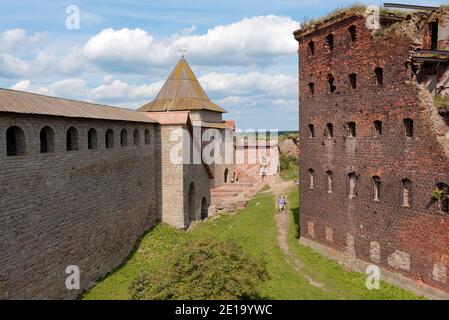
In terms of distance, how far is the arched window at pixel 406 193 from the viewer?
1666 centimetres

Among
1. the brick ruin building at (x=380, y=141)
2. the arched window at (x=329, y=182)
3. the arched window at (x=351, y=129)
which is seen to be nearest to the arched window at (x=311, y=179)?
the brick ruin building at (x=380, y=141)

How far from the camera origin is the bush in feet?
39.7

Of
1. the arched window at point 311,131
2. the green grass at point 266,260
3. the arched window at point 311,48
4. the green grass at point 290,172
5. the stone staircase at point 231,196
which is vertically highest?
the arched window at point 311,48

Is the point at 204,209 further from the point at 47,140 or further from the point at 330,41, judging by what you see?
the point at 47,140

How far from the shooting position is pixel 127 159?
23938mm

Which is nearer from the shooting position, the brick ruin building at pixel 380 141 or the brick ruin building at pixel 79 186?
the brick ruin building at pixel 79 186

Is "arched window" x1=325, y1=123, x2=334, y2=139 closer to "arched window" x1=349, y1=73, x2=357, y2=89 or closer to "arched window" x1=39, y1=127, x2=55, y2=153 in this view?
"arched window" x1=349, y1=73, x2=357, y2=89

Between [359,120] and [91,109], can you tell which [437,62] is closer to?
[359,120]

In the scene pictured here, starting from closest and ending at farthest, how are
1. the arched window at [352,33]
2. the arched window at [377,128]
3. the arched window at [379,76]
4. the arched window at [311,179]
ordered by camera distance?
the arched window at [379,76] < the arched window at [377,128] < the arched window at [352,33] < the arched window at [311,179]

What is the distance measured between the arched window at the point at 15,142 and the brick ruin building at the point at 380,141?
13.0 m

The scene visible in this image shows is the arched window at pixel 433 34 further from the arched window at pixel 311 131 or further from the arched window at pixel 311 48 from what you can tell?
the arched window at pixel 311 131

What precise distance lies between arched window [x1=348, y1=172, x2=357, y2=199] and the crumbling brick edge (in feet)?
9.02
